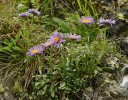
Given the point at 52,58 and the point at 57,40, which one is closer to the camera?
the point at 57,40

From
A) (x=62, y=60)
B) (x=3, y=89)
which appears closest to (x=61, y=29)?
(x=62, y=60)

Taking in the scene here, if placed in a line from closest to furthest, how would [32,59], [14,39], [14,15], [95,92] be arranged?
[95,92] < [32,59] < [14,39] < [14,15]

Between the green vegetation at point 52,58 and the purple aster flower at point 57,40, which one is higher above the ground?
the purple aster flower at point 57,40

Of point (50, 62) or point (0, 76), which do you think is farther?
point (0, 76)

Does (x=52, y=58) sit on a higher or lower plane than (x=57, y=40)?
lower

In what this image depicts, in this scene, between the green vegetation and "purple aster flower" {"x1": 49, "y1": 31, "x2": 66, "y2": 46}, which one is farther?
the green vegetation

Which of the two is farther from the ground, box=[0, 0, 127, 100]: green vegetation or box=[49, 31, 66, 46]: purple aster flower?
box=[49, 31, 66, 46]: purple aster flower

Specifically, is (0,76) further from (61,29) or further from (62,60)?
(61,29)

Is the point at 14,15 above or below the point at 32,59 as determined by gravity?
above

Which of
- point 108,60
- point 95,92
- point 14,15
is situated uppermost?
point 14,15

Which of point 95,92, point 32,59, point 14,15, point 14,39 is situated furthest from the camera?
point 14,15

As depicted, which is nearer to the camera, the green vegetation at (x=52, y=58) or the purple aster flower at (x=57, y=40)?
the purple aster flower at (x=57, y=40)
